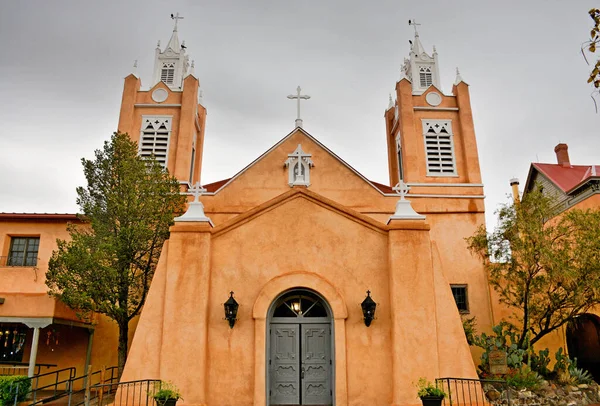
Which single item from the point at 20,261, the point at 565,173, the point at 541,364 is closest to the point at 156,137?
the point at 20,261

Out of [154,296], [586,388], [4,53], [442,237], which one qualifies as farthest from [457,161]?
[4,53]

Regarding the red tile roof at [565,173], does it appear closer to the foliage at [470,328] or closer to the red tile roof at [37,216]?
the foliage at [470,328]

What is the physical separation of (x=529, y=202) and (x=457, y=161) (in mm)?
7712

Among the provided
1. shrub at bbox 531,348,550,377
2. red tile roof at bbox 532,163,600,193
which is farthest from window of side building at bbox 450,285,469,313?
red tile roof at bbox 532,163,600,193

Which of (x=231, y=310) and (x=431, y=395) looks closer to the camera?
(x=431, y=395)

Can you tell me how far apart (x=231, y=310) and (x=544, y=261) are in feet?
32.6

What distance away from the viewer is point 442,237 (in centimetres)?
2139

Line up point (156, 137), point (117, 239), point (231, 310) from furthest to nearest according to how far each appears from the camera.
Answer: point (156, 137) → point (117, 239) → point (231, 310)

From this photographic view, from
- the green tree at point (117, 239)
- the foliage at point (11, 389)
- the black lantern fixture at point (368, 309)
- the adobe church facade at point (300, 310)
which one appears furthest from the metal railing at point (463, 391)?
the foliage at point (11, 389)

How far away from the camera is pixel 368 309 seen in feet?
38.5

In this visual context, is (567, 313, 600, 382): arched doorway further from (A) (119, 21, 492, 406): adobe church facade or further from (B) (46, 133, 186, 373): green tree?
(B) (46, 133, 186, 373): green tree

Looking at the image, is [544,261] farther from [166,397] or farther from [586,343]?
[166,397]

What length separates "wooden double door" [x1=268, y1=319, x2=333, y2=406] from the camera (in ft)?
38.3

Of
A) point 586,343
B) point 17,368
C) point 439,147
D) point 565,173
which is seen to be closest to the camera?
point 17,368
